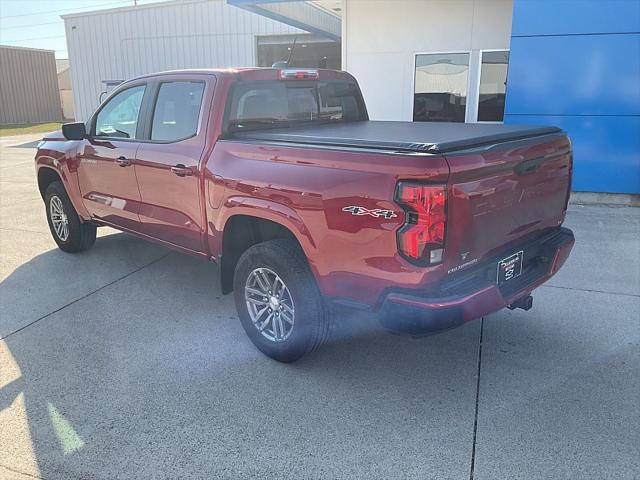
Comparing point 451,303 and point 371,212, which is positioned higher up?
point 371,212

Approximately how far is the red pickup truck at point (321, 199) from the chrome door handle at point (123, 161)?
2cm

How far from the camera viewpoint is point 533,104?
8.44 meters

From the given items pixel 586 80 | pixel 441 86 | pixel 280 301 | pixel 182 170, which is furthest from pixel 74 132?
pixel 441 86

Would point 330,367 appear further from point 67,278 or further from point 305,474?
point 67,278

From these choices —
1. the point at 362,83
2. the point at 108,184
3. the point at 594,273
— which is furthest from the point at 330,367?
the point at 362,83

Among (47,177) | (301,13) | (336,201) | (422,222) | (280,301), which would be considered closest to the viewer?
(422,222)

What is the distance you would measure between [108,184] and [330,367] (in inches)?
112

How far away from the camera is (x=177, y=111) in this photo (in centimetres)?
428

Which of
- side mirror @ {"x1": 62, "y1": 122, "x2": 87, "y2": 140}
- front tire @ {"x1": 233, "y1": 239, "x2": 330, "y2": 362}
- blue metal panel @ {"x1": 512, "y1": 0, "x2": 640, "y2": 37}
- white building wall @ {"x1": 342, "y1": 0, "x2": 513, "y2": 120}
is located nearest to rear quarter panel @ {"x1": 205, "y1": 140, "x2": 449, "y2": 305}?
front tire @ {"x1": 233, "y1": 239, "x2": 330, "y2": 362}

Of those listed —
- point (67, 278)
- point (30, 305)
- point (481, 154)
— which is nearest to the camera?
point (481, 154)

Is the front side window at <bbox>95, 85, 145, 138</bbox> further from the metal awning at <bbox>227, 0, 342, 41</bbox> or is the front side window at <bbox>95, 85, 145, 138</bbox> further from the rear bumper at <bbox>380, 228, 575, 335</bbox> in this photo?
the metal awning at <bbox>227, 0, 342, 41</bbox>

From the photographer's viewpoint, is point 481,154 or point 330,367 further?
point 330,367

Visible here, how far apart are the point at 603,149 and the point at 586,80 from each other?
1.11 m

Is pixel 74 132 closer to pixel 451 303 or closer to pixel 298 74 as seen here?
pixel 298 74
